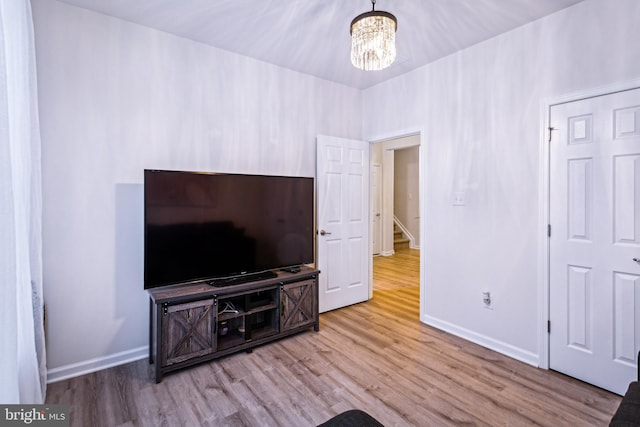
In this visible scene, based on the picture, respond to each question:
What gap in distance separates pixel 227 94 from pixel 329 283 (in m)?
2.33

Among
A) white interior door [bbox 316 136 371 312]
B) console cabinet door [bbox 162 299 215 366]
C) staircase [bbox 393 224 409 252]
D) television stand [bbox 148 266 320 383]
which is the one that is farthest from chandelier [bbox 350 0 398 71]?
staircase [bbox 393 224 409 252]

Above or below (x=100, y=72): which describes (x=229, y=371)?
below

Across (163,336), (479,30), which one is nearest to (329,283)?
(163,336)

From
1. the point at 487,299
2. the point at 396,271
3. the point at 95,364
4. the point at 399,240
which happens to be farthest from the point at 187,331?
the point at 399,240

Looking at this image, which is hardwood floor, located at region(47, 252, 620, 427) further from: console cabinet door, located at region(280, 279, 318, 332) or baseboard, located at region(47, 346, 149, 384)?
console cabinet door, located at region(280, 279, 318, 332)

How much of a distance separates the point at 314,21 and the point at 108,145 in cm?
191

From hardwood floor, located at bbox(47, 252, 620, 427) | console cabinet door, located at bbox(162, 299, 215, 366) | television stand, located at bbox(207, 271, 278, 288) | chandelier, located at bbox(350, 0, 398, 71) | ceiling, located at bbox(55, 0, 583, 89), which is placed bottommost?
hardwood floor, located at bbox(47, 252, 620, 427)

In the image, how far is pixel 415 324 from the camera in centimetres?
339

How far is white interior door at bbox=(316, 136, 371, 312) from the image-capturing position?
367 centimetres

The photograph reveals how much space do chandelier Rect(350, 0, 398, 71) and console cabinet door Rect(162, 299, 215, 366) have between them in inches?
83.5

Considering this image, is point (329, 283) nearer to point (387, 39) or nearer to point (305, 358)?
point (305, 358)

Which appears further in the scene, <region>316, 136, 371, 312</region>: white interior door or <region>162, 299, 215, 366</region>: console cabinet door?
<region>316, 136, 371, 312</region>: white interior door

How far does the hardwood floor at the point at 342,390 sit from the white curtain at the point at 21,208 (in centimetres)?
51

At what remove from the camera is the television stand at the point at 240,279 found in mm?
2674
